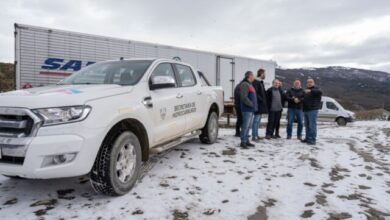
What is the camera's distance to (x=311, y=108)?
23.2 ft

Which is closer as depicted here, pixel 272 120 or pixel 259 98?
pixel 259 98

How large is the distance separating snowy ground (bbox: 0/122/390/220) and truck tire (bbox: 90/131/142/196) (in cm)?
15

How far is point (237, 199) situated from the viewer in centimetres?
351

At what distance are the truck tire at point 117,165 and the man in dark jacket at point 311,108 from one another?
4.95 m

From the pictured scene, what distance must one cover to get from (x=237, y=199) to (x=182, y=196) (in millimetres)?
675

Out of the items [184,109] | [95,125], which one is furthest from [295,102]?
[95,125]

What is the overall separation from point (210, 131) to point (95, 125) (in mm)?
3726

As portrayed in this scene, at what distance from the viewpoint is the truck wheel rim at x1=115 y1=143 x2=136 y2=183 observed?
3404mm

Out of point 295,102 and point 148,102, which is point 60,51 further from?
point 295,102

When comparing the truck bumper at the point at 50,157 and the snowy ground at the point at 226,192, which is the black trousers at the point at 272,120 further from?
the truck bumper at the point at 50,157

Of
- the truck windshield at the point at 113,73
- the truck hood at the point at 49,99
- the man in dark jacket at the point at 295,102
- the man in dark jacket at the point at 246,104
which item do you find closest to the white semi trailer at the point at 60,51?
the truck windshield at the point at 113,73

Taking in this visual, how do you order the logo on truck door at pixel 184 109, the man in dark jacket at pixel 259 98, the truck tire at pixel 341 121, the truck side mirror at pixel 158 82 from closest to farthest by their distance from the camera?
the truck side mirror at pixel 158 82 → the logo on truck door at pixel 184 109 → the man in dark jacket at pixel 259 98 → the truck tire at pixel 341 121

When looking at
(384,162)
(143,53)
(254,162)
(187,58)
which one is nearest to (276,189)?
(254,162)

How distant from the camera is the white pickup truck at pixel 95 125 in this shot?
2.76 metres
